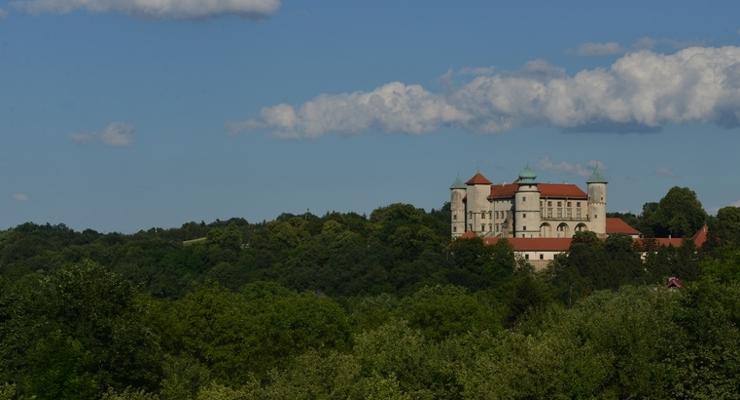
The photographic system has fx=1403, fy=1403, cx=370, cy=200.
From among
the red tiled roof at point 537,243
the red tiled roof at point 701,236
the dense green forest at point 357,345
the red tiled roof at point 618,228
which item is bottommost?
the dense green forest at point 357,345

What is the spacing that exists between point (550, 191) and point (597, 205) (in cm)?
650

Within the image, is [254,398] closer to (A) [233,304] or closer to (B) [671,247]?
(A) [233,304]

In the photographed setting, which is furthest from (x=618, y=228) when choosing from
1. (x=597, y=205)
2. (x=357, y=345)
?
(x=357, y=345)

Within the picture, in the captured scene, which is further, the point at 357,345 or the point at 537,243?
the point at 537,243

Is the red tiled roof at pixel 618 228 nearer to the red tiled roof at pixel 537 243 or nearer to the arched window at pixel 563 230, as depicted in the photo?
the arched window at pixel 563 230

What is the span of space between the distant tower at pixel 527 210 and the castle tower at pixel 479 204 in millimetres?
5562

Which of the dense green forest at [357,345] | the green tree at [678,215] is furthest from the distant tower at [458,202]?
the dense green forest at [357,345]

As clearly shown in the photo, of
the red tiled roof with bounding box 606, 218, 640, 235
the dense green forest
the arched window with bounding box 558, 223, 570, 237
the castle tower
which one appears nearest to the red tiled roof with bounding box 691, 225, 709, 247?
the red tiled roof with bounding box 606, 218, 640, 235

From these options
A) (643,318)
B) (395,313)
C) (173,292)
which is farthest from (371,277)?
(643,318)

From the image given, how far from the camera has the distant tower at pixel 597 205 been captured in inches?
6629

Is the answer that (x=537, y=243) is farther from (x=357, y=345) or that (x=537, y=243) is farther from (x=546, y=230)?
(x=357, y=345)

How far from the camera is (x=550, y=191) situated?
168000mm

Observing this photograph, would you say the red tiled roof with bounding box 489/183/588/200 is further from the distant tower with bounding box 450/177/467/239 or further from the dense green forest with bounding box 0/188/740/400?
the dense green forest with bounding box 0/188/740/400

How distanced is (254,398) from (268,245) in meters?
131
